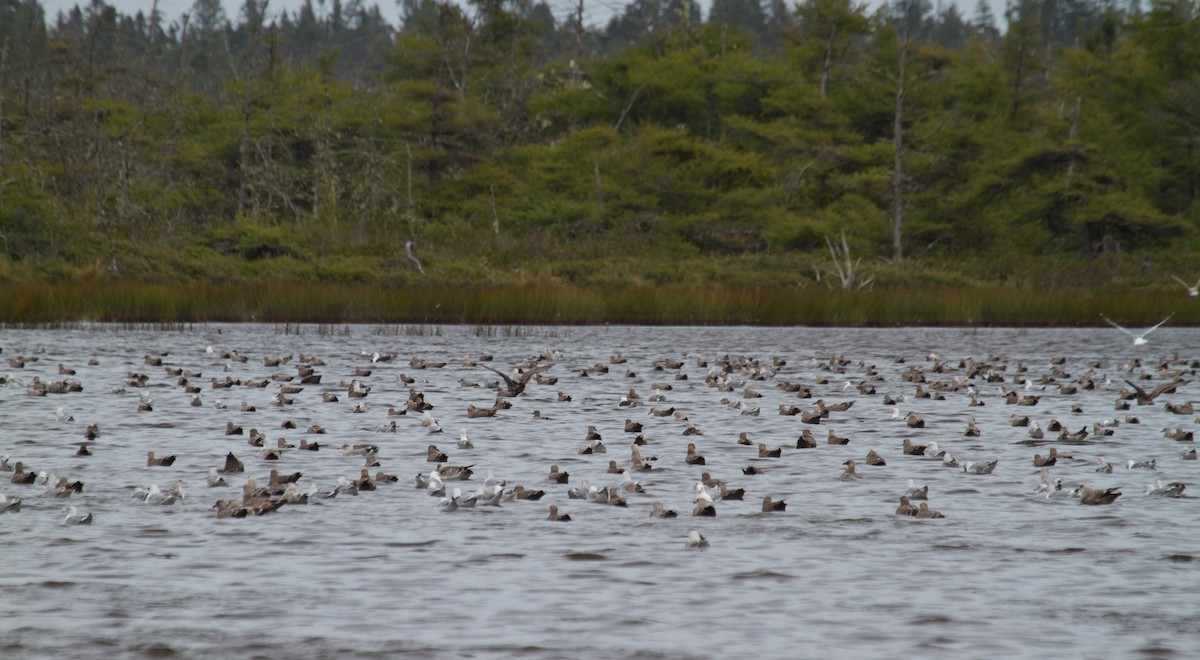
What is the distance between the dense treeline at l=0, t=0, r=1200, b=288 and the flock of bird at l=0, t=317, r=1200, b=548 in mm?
21229

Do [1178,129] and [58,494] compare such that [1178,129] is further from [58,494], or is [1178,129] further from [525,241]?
[58,494]

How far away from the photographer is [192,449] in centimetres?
1112

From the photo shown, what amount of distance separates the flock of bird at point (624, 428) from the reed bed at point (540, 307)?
24.9ft

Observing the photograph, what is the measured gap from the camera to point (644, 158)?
53.6 metres

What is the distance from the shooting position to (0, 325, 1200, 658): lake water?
583 cm

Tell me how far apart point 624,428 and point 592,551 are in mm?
5422

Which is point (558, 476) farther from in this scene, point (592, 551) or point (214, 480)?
point (214, 480)

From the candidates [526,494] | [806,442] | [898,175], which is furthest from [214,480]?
[898,175]

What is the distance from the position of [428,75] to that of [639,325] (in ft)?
105

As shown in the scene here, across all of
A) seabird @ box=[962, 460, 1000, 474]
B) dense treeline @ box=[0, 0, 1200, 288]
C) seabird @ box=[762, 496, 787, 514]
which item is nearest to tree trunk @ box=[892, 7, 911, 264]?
dense treeline @ box=[0, 0, 1200, 288]

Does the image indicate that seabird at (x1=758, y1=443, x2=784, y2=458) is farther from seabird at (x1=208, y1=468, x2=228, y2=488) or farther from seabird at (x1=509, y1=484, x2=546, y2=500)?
seabird at (x1=208, y1=468, x2=228, y2=488)

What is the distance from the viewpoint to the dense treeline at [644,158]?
44625mm

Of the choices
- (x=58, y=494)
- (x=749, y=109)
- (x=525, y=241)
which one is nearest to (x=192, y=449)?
(x=58, y=494)

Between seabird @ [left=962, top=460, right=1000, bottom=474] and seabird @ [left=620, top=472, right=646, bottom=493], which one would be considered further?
seabird @ [left=962, top=460, right=1000, bottom=474]
